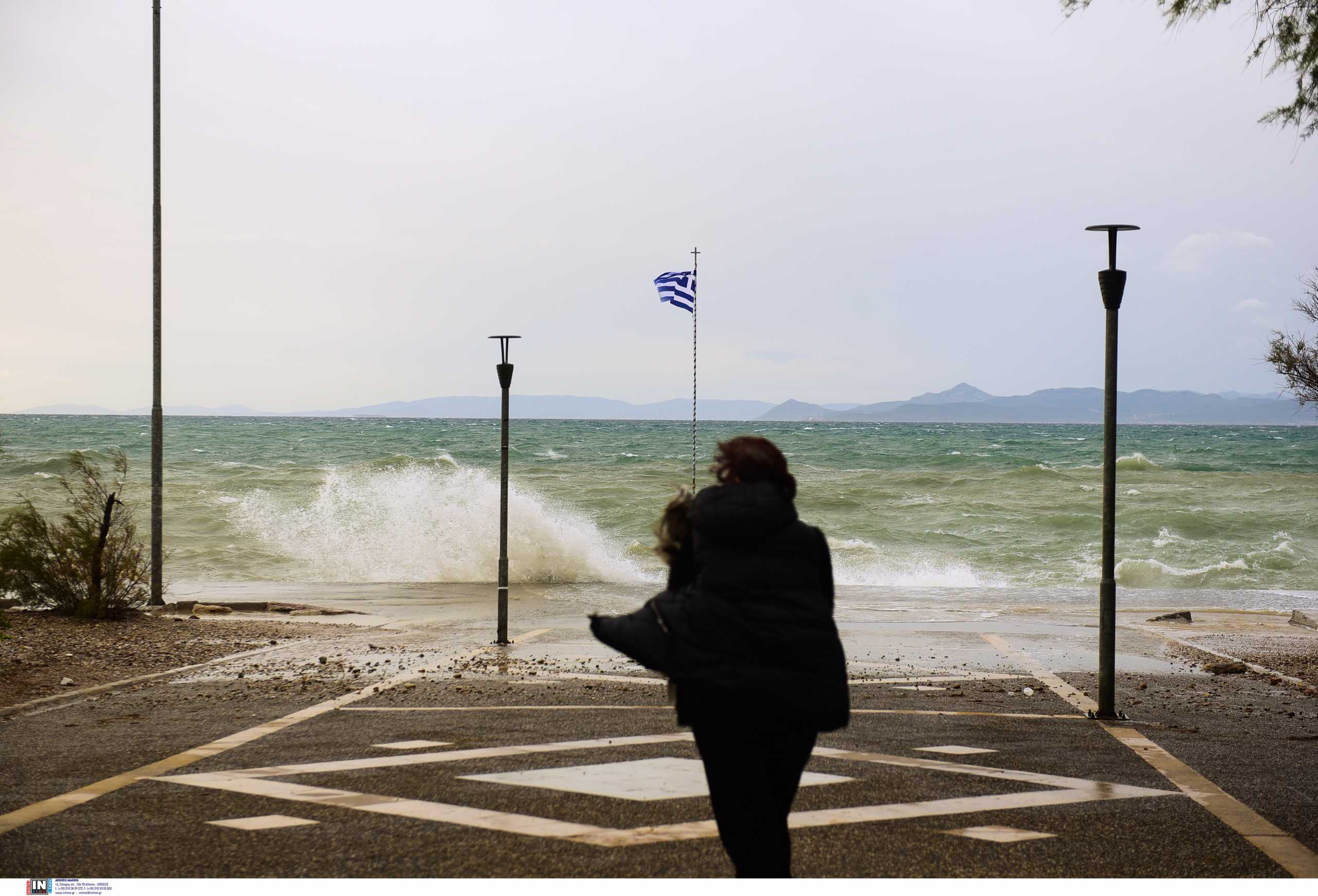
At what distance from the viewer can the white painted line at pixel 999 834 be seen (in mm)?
5598

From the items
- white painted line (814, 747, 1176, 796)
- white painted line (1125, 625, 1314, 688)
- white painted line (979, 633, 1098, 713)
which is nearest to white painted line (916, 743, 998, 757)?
white painted line (814, 747, 1176, 796)

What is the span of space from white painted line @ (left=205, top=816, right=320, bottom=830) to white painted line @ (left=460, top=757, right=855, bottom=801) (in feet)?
3.60

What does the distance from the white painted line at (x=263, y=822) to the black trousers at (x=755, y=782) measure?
2816 mm

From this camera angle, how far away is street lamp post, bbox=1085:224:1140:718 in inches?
368

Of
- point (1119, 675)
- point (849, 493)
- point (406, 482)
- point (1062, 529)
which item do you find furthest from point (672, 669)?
point (849, 493)

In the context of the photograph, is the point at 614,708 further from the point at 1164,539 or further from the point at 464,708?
the point at 1164,539

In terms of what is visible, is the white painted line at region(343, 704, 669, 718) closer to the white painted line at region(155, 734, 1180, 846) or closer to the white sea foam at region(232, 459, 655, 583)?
the white painted line at region(155, 734, 1180, 846)

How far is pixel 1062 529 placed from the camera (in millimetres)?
35438

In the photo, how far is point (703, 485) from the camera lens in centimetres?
4019

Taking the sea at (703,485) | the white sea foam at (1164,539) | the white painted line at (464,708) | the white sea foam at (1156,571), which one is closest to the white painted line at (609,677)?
the white painted line at (464,708)

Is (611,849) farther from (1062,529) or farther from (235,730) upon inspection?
(1062,529)

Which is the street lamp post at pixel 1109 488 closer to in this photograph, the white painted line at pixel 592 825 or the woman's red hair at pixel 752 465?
the white painted line at pixel 592 825

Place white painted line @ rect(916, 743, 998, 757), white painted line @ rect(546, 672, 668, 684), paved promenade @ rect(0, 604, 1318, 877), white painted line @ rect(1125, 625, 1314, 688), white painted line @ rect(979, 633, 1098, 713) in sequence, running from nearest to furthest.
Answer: paved promenade @ rect(0, 604, 1318, 877) → white painted line @ rect(916, 743, 998, 757) → white painted line @ rect(979, 633, 1098, 713) → white painted line @ rect(546, 672, 668, 684) → white painted line @ rect(1125, 625, 1314, 688)

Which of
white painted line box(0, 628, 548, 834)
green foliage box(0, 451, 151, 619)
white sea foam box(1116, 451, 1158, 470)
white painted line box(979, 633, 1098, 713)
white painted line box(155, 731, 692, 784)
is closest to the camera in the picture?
white painted line box(0, 628, 548, 834)
